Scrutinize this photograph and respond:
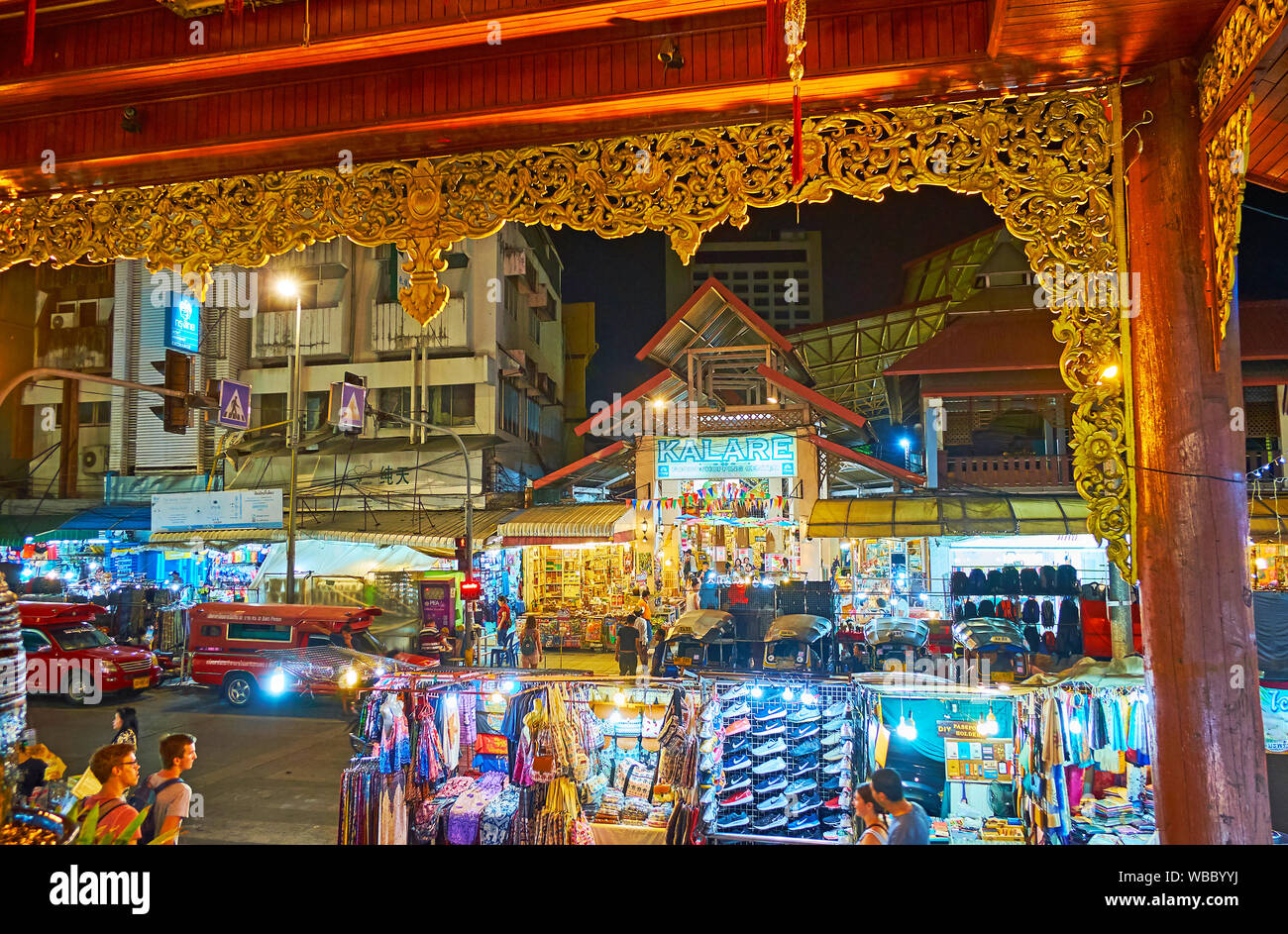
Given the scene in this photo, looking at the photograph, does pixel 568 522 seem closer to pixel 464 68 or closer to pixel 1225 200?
pixel 464 68

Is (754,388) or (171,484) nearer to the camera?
(754,388)

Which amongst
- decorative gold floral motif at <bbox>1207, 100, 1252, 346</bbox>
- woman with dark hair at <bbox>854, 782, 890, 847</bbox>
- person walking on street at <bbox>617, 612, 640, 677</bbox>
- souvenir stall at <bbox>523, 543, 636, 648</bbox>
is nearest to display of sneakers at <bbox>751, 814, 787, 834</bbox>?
woman with dark hair at <bbox>854, 782, 890, 847</bbox>

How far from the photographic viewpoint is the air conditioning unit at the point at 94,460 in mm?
25453

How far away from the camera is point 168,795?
4676mm

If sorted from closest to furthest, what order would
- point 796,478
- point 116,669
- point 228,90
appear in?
1. point 228,90
2. point 116,669
3. point 796,478

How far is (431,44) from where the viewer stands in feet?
13.3

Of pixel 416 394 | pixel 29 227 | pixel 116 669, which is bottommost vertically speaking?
pixel 116 669

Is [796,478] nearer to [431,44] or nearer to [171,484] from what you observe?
[431,44]

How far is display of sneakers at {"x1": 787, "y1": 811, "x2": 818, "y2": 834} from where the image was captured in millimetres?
5051

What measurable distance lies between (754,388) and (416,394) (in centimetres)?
1091

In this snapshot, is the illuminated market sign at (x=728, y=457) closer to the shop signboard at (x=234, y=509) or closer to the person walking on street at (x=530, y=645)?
the person walking on street at (x=530, y=645)

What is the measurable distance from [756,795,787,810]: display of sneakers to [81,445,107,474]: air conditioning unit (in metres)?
27.8
